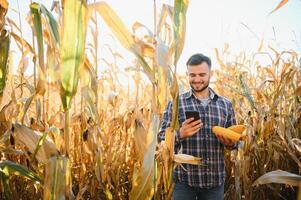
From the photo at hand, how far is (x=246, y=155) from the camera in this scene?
5.84 ft

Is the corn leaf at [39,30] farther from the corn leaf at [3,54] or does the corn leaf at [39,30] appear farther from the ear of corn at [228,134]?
the ear of corn at [228,134]

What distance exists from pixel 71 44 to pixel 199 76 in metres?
1.05

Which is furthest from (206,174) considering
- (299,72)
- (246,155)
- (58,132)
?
(299,72)

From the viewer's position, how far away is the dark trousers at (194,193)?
5.28 ft

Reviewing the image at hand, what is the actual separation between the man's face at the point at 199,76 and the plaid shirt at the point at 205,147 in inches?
3.5

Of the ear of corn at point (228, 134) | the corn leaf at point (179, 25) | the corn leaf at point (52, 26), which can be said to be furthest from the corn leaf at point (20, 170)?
the ear of corn at point (228, 134)

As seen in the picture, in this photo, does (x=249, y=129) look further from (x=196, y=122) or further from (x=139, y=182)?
(x=139, y=182)

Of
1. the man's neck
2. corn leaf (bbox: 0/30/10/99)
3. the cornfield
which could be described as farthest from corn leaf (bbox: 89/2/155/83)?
the man's neck

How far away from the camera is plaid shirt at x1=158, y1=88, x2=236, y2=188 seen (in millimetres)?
1611

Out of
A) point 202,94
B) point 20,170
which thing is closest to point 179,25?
point 20,170

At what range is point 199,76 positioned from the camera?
1646mm

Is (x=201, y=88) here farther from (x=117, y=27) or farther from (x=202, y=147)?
(x=117, y=27)

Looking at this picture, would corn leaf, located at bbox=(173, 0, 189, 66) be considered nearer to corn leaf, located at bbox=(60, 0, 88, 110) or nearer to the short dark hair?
corn leaf, located at bbox=(60, 0, 88, 110)

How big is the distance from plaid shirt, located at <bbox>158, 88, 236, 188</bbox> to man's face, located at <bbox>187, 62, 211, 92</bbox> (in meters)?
0.09
